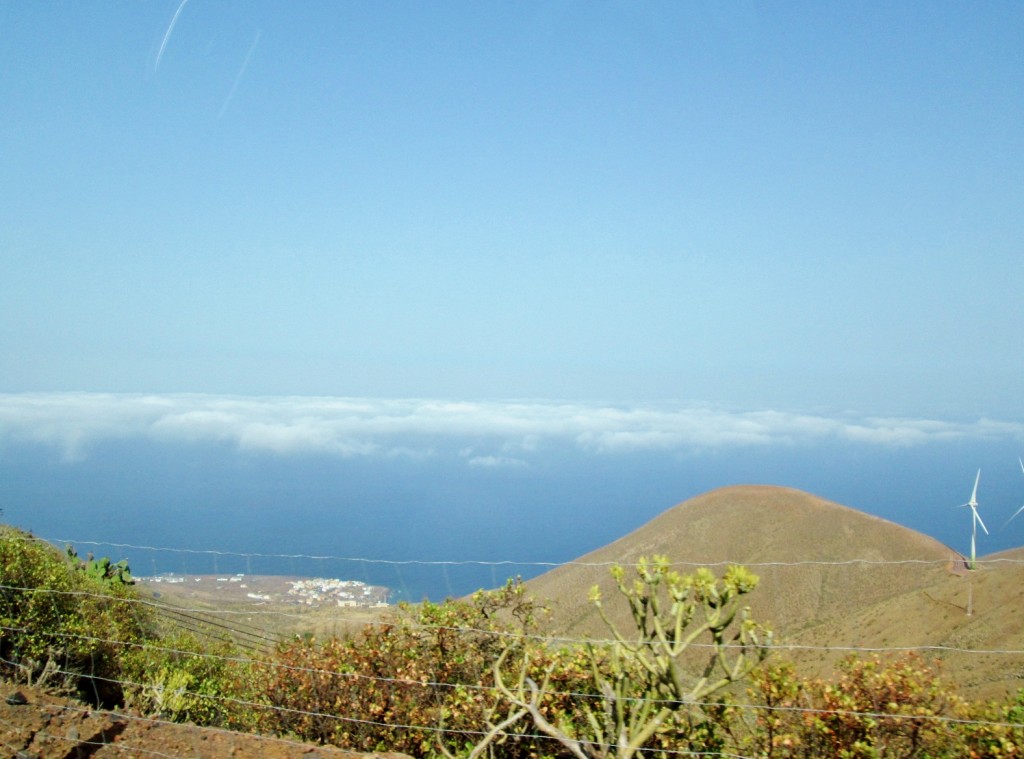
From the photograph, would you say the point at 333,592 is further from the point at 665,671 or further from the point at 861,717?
the point at 861,717

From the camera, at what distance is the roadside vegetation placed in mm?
5602

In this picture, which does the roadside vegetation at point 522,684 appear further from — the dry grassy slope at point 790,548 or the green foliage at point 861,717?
the dry grassy slope at point 790,548

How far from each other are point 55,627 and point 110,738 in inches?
133

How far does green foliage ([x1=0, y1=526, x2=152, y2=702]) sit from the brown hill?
210 inches

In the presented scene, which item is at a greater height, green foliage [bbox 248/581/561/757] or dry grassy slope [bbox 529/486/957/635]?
green foliage [bbox 248/581/561/757]

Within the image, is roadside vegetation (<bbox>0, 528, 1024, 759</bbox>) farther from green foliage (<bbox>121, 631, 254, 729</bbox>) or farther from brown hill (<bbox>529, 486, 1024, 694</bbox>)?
brown hill (<bbox>529, 486, 1024, 694</bbox>)

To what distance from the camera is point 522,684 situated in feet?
18.7

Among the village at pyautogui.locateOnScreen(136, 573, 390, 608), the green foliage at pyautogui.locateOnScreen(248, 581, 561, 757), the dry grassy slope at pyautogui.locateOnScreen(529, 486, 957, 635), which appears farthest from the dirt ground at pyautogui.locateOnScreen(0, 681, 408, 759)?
the dry grassy slope at pyautogui.locateOnScreen(529, 486, 957, 635)

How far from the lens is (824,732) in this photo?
5875mm

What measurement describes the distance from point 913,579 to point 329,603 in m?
41.2

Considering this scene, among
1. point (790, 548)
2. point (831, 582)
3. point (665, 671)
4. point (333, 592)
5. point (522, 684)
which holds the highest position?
point (665, 671)

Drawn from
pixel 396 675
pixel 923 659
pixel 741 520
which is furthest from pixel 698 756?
pixel 741 520

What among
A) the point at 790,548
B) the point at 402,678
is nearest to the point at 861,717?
the point at 402,678

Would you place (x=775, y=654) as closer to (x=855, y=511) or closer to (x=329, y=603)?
(x=329, y=603)
